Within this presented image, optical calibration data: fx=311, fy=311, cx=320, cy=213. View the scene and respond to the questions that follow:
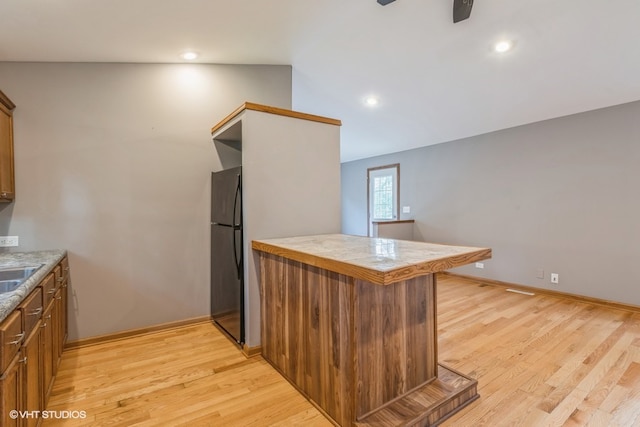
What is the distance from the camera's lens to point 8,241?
8.18ft

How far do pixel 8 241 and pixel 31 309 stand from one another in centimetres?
151

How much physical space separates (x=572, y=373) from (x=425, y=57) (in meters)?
2.95

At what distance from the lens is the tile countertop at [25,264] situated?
1.22 m

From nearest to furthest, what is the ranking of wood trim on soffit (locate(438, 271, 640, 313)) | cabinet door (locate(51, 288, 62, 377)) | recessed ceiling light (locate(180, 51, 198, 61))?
cabinet door (locate(51, 288, 62, 377)) < recessed ceiling light (locate(180, 51, 198, 61)) < wood trim on soffit (locate(438, 271, 640, 313))

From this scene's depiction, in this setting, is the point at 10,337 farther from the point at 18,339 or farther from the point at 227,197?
the point at 227,197

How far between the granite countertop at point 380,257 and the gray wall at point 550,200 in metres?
3.07

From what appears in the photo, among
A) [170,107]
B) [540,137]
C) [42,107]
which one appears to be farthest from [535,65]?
[42,107]

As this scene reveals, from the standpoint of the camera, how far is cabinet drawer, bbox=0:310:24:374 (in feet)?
3.70

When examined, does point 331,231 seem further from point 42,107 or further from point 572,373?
point 42,107

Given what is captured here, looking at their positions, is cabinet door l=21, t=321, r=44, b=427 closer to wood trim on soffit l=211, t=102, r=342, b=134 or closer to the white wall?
the white wall

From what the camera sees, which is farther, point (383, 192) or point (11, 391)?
point (383, 192)

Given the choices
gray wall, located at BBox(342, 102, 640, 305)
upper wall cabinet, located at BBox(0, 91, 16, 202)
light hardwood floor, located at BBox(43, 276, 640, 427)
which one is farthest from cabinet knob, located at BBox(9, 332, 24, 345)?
gray wall, located at BBox(342, 102, 640, 305)

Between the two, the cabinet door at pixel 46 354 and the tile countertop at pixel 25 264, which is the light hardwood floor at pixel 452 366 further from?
the tile countertop at pixel 25 264

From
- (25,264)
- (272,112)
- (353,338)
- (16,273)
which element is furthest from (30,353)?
(272,112)
